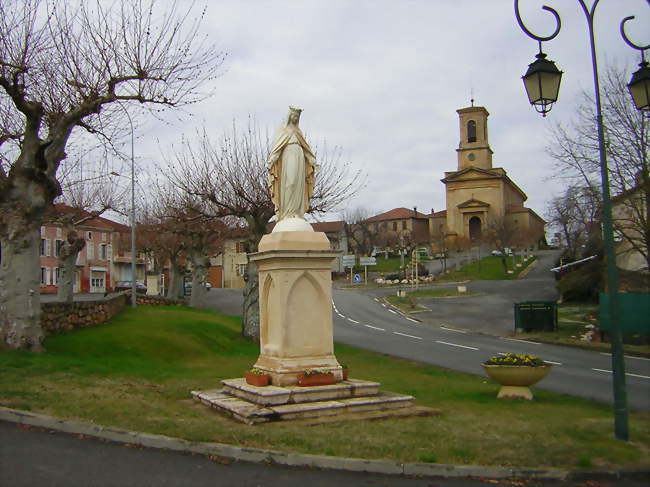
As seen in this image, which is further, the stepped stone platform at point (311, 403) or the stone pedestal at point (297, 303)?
the stone pedestal at point (297, 303)

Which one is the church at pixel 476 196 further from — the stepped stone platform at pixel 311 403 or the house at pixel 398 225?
the stepped stone platform at pixel 311 403

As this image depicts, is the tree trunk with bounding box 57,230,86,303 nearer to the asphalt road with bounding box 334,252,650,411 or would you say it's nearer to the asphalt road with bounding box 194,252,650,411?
the asphalt road with bounding box 194,252,650,411

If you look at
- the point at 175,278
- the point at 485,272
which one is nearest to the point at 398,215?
the point at 485,272

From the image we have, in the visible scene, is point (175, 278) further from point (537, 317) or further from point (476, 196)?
point (476, 196)

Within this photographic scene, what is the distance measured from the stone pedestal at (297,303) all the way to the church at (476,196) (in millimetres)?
70503

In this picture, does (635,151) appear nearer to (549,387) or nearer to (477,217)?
(549,387)

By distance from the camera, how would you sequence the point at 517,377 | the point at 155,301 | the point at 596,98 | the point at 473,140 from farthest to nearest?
the point at 473,140 < the point at 155,301 < the point at 517,377 < the point at 596,98

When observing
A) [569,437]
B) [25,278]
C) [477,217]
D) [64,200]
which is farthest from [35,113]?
[477,217]

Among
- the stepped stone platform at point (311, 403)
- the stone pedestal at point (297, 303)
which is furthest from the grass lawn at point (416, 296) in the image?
the stepped stone platform at point (311, 403)

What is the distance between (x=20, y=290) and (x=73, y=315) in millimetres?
4766

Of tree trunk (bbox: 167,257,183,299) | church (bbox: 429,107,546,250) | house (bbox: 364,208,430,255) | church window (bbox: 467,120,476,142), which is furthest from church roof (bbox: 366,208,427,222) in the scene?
tree trunk (bbox: 167,257,183,299)

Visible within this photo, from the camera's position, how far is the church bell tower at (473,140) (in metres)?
88.4

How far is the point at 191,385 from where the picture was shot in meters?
11.7

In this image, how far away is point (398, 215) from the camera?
4222 inches
